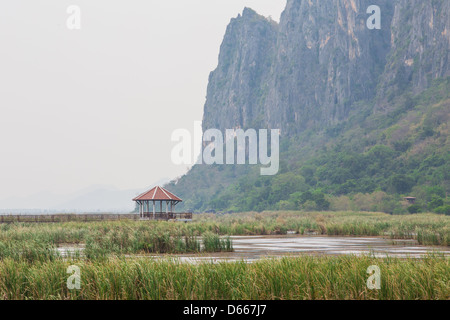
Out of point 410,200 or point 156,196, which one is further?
point 410,200

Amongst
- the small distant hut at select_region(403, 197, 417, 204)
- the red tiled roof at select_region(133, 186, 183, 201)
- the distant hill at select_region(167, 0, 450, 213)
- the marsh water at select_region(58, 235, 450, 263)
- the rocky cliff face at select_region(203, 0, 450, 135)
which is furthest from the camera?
the rocky cliff face at select_region(203, 0, 450, 135)

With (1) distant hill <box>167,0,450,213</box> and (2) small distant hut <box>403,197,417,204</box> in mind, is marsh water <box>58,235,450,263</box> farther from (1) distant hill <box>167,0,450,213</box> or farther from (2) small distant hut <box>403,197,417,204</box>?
(2) small distant hut <box>403,197,417,204</box>

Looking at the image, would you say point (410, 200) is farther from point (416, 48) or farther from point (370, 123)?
point (416, 48)

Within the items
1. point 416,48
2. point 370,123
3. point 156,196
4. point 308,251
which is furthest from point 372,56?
point 308,251

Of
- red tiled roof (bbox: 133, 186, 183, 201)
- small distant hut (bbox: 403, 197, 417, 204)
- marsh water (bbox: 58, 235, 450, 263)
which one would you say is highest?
red tiled roof (bbox: 133, 186, 183, 201)

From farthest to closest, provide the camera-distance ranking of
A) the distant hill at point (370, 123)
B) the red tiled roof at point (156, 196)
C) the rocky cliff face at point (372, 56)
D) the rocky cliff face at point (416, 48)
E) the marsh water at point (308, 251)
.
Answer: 1. the rocky cliff face at point (372, 56)
2. the rocky cliff face at point (416, 48)
3. the distant hill at point (370, 123)
4. the red tiled roof at point (156, 196)
5. the marsh water at point (308, 251)

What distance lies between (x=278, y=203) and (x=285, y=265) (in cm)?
12123

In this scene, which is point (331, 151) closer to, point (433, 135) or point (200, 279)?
point (433, 135)

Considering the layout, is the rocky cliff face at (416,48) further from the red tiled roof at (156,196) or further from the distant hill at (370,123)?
the red tiled roof at (156,196)

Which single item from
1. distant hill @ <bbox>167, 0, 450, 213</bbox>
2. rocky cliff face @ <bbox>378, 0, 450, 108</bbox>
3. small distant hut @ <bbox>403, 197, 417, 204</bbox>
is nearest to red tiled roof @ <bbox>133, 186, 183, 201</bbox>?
distant hill @ <bbox>167, 0, 450, 213</bbox>

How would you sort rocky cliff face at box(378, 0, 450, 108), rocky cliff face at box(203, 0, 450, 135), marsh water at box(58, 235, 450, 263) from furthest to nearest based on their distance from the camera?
rocky cliff face at box(203, 0, 450, 135)
rocky cliff face at box(378, 0, 450, 108)
marsh water at box(58, 235, 450, 263)

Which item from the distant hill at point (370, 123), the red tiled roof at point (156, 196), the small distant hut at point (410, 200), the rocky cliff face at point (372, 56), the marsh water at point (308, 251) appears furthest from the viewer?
the rocky cliff face at point (372, 56)

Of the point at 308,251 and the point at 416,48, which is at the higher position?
the point at 416,48

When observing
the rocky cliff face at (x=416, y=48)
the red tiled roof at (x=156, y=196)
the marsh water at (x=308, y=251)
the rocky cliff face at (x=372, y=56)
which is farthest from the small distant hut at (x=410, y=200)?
the marsh water at (x=308, y=251)
